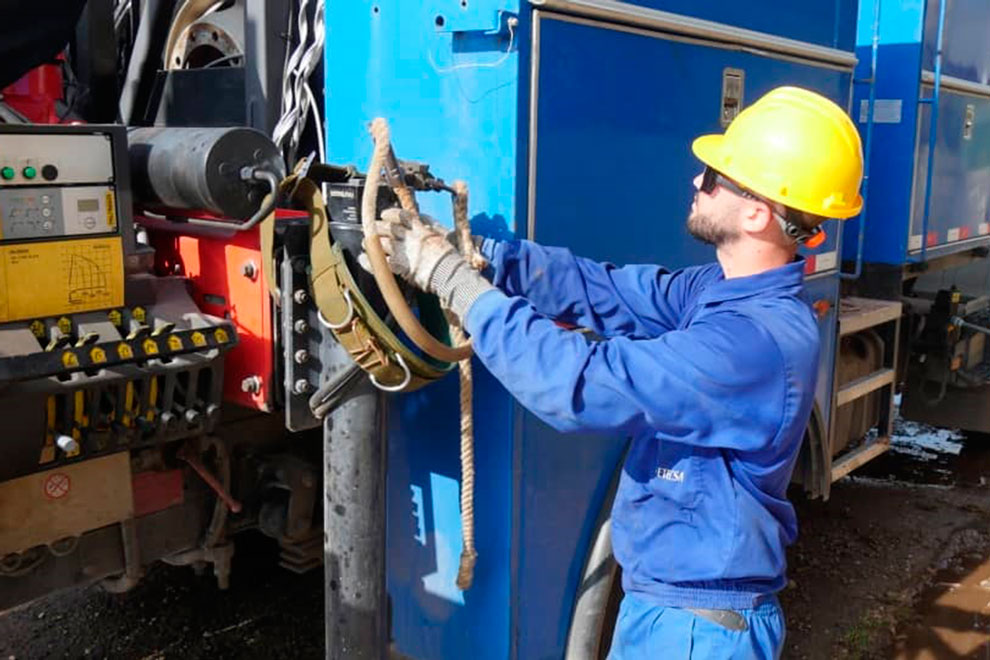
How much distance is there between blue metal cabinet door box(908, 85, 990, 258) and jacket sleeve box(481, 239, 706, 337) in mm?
2329

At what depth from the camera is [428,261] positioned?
197cm

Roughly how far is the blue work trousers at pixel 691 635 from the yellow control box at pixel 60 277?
49.8 inches

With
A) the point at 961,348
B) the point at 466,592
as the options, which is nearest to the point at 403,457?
the point at 466,592

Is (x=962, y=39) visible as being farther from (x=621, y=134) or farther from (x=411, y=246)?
(x=411, y=246)

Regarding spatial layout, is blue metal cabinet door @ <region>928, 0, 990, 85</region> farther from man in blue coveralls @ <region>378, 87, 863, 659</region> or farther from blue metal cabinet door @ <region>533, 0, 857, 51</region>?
man in blue coveralls @ <region>378, 87, 863, 659</region>

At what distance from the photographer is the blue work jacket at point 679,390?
1.85 m

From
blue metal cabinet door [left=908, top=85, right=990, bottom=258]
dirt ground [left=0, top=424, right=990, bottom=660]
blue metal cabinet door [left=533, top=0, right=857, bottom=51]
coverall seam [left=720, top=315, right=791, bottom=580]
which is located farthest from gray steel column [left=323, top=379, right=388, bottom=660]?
blue metal cabinet door [left=908, top=85, right=990, bottom=258]

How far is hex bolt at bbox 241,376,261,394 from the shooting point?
2.34 metres

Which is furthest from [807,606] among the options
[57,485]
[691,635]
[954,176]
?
[57,485]

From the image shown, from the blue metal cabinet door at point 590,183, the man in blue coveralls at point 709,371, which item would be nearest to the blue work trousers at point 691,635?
the man in blue coveralls at point 709,371

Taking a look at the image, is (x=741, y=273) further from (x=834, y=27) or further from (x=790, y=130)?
(x=834, y=27)

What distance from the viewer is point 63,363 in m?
1.96

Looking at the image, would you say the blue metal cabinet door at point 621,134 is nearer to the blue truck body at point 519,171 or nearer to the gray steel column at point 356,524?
the blue truck body at point 519,171

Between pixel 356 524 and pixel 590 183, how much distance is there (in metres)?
0.94
